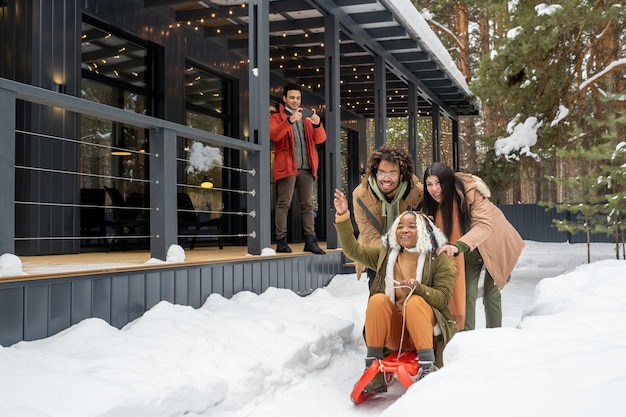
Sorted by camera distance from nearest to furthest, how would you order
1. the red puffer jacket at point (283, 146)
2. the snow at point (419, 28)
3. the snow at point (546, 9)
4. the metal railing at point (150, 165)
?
the metal railing at point (150, 165)
the red puffer jacket at point (283, 146)
the snow at point (419, 28)
the snow at point (546, 9)

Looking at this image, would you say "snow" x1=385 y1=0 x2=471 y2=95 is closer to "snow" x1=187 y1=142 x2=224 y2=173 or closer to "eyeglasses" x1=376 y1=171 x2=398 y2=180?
"snow" x1=187 y1=142 x2=224 y2=173

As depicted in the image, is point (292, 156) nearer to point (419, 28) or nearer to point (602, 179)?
point (419, 28)

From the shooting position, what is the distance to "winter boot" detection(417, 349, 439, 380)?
157 inches

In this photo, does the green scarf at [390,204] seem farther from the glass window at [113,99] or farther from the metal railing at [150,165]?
the glass window at [113,99]

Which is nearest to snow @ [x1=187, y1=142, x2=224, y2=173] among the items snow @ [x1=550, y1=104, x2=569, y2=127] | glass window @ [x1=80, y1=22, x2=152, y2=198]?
glass window @ [x1=80, y1=22, x2=152, y2=198]

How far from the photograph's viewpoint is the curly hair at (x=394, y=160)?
15.0 feet

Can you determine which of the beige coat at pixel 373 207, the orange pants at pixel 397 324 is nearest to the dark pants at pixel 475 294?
the beige coat at pixel 373 207

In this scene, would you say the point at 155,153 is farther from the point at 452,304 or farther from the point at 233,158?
the point at 233,158

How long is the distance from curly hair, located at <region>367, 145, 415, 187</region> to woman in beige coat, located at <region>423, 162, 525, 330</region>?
133 millimetres

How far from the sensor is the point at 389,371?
4.00m

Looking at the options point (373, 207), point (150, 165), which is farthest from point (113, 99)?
point (373, 207)

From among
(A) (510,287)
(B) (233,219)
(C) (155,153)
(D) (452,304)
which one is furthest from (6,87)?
(A) (510,287)

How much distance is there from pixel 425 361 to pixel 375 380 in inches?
12.8

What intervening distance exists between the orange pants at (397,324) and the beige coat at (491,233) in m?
0.71
